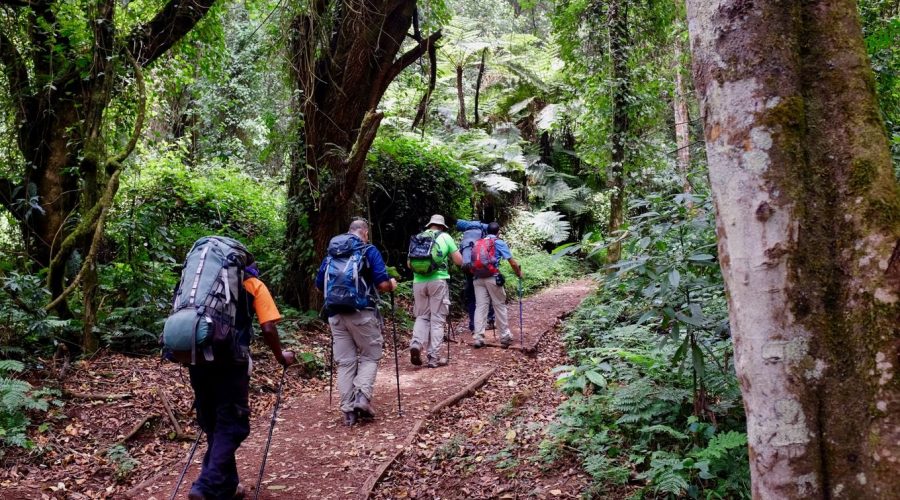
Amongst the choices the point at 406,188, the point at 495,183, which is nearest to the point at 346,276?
the point at 406,188

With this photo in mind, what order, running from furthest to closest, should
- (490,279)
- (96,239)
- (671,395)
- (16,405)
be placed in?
(490,279)
(96,239)
(16,405)
(671,395)

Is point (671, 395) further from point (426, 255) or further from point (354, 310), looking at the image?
point (426, 255)

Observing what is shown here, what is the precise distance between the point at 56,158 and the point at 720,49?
764 cm

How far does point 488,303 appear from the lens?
872cm

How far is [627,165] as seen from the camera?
1164 centimetres

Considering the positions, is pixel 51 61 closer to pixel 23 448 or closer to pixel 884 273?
pixel 23 448

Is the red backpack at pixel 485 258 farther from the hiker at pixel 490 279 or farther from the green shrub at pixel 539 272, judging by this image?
the green shrub at pixel 539 272

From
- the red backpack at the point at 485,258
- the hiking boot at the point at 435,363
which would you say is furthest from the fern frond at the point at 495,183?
the hiking boot at the point at 435,363

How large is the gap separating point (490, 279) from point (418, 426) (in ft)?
11.1

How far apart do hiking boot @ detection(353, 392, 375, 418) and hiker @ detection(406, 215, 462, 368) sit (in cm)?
205

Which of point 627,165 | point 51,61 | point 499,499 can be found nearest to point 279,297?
point 51,61

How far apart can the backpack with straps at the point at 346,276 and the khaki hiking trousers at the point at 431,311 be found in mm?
2253

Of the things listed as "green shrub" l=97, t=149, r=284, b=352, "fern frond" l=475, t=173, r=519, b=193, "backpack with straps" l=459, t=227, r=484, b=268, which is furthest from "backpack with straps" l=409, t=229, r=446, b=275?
"fern frond" l=475, t=173, r=519, b=193

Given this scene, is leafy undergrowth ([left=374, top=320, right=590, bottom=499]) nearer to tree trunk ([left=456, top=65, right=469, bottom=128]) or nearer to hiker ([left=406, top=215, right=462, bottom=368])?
hiker ([left=406, top=215, right=462, bottom=368])
